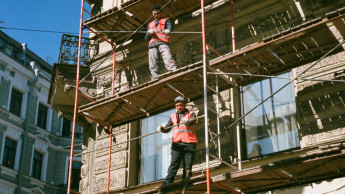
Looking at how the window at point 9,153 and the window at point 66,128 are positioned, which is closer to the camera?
the window at point 9,153

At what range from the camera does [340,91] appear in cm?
995

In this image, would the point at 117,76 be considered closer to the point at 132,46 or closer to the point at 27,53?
the point at 132,46

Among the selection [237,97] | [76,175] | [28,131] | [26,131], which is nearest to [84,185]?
[237,97]

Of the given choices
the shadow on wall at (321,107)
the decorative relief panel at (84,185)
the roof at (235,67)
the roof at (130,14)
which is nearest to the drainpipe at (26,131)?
the decorative relief panel at (84,185)

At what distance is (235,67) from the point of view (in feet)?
34.4

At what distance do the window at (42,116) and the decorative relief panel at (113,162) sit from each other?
60.3 ft

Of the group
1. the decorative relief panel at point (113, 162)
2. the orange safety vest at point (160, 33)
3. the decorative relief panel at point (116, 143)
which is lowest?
the decorative relief panel at point (113, 162)

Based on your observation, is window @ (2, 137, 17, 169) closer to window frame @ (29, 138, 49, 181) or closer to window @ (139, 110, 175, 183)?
window frame @ (29, 138, 49, 181)

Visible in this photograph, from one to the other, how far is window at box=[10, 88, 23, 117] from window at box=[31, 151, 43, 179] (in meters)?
2.49

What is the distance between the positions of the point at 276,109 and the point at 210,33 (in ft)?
8.13

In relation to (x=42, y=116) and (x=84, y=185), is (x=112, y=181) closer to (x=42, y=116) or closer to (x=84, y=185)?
(x=84, y=185)

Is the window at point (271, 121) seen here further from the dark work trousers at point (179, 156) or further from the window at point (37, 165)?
the window at point (37, 165)

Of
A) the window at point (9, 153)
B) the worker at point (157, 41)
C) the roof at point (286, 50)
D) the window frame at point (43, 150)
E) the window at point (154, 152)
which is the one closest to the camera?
the roof at point (286, 50)

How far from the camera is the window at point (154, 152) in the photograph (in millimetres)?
12344
